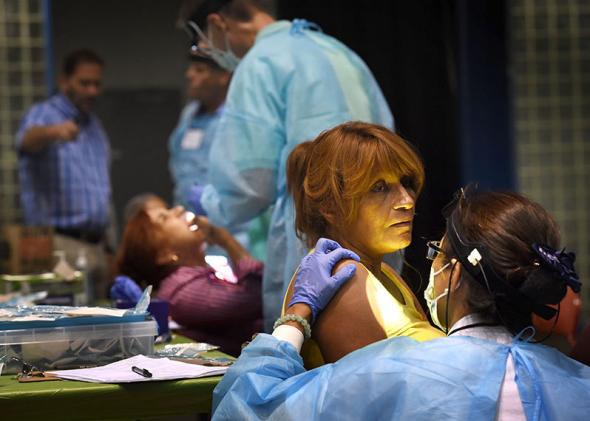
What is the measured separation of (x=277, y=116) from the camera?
3.19m

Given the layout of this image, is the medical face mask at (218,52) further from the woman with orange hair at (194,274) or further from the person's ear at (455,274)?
the person's ear at (455,274)

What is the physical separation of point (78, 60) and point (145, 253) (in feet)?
9.04

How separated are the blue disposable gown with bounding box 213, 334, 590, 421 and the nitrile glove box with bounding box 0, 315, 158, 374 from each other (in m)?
0.58

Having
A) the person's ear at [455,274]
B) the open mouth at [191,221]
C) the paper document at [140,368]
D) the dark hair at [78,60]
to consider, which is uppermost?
the dark hair at [78,60]

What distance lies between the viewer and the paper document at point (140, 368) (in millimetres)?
2055

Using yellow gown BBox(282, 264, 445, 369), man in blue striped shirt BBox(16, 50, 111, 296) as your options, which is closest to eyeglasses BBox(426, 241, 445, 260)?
yellow gown BBox(282, 264, 445, 369)

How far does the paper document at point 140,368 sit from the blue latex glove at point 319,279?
252 mm

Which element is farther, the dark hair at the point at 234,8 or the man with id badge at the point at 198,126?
the man with id badge at the point at 198,126

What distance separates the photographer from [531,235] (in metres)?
1.76

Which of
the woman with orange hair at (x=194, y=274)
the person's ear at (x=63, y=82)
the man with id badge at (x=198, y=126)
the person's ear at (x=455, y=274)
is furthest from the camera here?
the person's ear at (x=63, y=82)

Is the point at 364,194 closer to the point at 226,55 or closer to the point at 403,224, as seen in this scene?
the point at 403,224

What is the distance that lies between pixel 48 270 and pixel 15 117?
2204mm

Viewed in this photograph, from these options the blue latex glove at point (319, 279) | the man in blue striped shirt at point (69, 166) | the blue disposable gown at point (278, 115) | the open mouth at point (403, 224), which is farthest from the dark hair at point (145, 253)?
the man in blue striped shirt at point (69, 166)

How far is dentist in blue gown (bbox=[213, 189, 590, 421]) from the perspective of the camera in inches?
65.8
